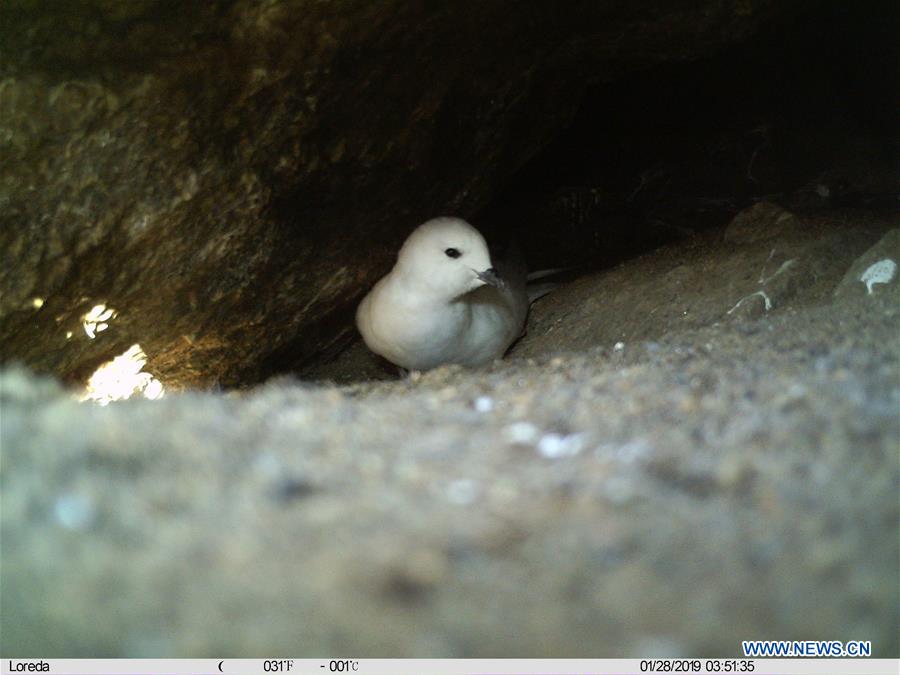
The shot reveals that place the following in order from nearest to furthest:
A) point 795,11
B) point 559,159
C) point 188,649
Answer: point 188,649, point 795,11, point 559,159

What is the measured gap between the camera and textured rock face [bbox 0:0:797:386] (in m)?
2.91

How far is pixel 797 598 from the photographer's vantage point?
130 centimetres

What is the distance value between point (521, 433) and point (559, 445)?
0.14 meters

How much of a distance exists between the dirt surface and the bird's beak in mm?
1666

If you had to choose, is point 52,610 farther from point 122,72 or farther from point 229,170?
point 229,170

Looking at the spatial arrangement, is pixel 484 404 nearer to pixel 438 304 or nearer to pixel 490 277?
pixel 490 277

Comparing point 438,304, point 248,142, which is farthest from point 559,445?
point 438,304

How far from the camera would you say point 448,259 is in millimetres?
4227

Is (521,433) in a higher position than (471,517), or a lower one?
lower

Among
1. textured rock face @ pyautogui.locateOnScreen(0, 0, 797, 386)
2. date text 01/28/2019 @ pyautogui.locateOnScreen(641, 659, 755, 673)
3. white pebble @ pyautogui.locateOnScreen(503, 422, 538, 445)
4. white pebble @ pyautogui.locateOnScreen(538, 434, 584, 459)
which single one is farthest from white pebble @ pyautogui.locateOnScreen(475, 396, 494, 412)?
textured rock face @ pyautogui.locateOnScreen(0, 0, 797, 386)

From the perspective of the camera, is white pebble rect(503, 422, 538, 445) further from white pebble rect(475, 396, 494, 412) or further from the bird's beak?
the bird's beak

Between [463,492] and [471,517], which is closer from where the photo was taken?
[471,517]

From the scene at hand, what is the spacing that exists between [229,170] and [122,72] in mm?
662

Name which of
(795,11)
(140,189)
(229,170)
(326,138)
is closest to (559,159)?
(795,11)
